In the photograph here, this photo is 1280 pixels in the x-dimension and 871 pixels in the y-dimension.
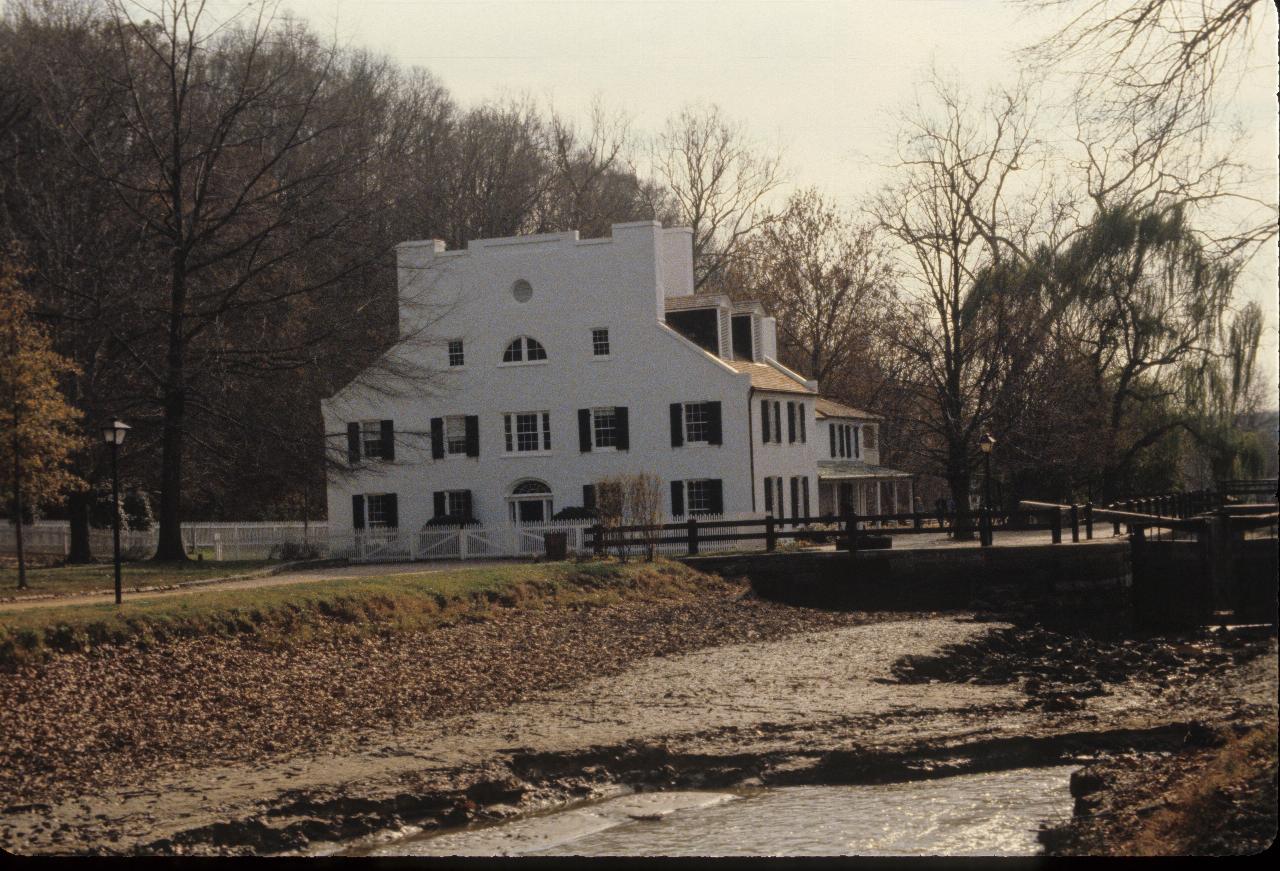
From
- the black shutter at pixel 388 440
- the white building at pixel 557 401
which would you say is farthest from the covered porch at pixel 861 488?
the black shutter at pixel 388 440

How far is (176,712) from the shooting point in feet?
56.8

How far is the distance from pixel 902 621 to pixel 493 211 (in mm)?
31172

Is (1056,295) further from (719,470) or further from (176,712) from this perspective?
(176,712)

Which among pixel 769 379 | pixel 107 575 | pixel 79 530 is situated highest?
pixel 769 379

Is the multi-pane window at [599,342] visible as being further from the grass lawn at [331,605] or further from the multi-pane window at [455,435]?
the grass lawn at [331,605]

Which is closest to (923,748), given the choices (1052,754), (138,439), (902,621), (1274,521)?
(1052,754)

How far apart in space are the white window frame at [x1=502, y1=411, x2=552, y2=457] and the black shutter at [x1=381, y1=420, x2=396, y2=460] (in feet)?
11.2

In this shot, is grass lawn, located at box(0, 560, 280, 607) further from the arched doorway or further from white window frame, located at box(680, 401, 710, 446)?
white window frame, located at box(680, 401, 710, 446)

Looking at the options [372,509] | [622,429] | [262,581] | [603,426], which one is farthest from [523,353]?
[262,581]

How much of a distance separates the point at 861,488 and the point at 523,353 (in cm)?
1774

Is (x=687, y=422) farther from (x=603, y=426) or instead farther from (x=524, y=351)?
(x=524, y=351)

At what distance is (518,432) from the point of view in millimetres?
43219

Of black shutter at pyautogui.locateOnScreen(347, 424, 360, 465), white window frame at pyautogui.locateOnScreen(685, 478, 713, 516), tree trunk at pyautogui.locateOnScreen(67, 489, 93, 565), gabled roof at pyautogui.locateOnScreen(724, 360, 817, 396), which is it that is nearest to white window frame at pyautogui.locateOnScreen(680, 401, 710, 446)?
white window frame at pyautogui.locateOnScreen(685, 478, 713, 516)

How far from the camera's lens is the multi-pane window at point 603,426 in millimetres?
42406
